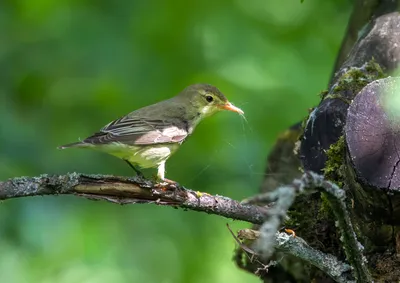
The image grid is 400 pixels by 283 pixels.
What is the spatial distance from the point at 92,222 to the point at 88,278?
52 centimetres

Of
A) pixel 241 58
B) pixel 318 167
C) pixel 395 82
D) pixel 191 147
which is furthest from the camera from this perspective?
pixel 241 58

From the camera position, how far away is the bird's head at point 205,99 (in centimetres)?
529

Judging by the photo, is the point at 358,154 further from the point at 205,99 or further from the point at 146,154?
the point at 205,99

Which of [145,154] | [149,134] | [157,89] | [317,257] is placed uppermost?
[157,89]

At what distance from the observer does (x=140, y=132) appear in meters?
4.64

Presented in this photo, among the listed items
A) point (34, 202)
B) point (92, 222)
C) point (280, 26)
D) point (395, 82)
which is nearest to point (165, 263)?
point (92, 222)

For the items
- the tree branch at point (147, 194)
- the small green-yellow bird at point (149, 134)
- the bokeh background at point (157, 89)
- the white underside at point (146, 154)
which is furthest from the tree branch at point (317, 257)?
the bokeh background at point (157, 89)

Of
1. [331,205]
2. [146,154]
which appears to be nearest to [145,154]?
[146,154]

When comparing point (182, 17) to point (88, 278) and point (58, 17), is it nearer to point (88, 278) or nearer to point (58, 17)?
point (58, 17)

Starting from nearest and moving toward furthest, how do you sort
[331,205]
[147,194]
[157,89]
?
[331,205] < [147,194] < [157,89]

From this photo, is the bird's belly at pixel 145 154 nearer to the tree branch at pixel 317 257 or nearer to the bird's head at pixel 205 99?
the bird's head at pixel 205 99

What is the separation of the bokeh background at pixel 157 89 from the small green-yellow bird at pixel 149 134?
113 centimetres

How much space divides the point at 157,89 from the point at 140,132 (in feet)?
5.65

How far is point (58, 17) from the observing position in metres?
6.57
